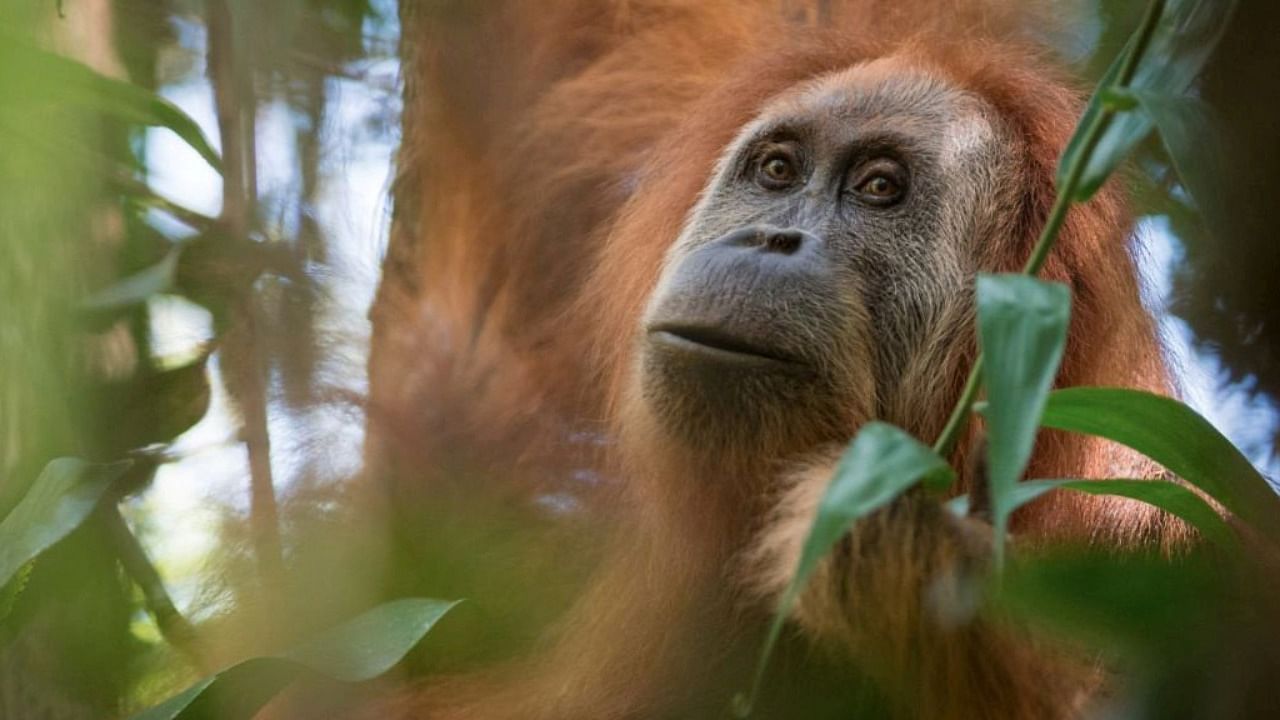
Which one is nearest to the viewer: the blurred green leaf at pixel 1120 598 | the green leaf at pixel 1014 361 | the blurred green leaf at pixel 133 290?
the green leaf at pixel 1014 361

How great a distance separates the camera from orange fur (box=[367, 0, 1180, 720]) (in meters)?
1.83

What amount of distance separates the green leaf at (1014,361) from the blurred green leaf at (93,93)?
114 centimetres

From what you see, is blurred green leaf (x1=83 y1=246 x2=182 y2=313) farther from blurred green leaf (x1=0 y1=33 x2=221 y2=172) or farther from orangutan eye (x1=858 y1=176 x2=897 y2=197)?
orangutan eye (x1=858 y1=176 x2=897 y2=197)

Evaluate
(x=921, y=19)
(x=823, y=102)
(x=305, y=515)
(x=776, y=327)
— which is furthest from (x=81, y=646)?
(x=921, y=19)

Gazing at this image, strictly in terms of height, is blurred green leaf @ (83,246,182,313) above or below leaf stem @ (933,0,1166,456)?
below

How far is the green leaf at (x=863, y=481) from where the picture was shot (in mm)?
933

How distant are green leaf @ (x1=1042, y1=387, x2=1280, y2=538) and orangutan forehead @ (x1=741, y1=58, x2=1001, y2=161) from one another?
1.16 m

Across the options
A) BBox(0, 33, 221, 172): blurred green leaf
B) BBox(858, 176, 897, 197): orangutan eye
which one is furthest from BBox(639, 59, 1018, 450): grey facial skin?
BBox(0, 33, 221, 172): blurred green leaf

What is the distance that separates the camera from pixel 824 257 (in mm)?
2152

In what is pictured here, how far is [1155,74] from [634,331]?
1.41 meters

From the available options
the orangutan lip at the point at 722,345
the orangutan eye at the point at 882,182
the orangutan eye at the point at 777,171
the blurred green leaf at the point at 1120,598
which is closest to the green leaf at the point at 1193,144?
the blurred green leaf at the point at 1120,598

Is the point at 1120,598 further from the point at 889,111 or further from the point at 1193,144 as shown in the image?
the point at 889,111

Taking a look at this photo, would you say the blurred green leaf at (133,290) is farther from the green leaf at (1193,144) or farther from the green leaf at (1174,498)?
the green leaf at (1193,144)

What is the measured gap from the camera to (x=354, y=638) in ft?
5.23
